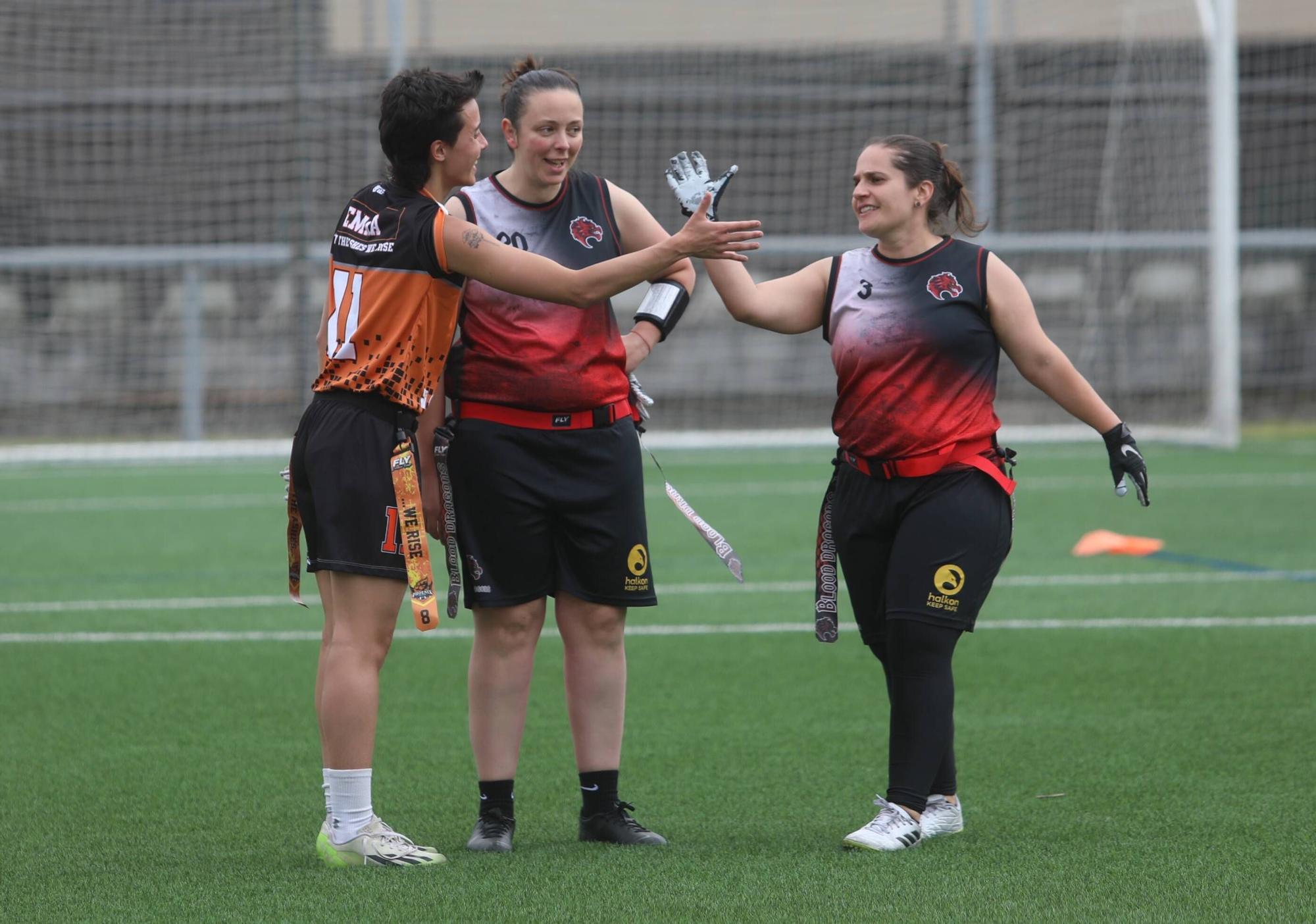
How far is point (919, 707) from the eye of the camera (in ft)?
13.5

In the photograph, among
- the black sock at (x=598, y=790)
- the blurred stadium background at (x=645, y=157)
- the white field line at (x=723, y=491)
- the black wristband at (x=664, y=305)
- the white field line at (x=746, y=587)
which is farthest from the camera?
the blurred stadium background at (x=645, y=157)

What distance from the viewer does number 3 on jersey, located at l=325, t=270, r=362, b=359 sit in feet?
12.7

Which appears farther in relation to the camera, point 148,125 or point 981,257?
point 148,125

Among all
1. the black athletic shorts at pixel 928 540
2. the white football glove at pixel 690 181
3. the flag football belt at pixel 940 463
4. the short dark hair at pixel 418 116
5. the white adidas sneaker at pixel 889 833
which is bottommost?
the white adidas sneaker at pixel 889 833

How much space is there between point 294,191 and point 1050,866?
48.2 feet

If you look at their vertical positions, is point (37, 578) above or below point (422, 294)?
below

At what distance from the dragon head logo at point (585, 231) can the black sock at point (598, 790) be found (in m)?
1.33

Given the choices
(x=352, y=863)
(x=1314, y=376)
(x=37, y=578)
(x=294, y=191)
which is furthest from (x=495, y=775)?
(x=1314, y=376)

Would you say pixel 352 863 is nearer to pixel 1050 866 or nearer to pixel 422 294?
pixel 422 294

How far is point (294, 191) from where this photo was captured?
56.4 feet

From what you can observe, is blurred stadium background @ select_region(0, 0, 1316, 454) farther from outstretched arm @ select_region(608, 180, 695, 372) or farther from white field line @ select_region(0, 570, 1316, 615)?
outstretched arm @ select_region(608, 180, 695, 372)

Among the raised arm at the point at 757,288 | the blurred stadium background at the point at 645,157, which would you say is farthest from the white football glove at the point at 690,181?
the blurred stadium background at the point at 645,157

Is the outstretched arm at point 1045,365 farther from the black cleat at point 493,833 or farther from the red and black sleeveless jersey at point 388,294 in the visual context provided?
the black cleat at point 493,833

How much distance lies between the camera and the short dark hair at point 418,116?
3828 millimetres
